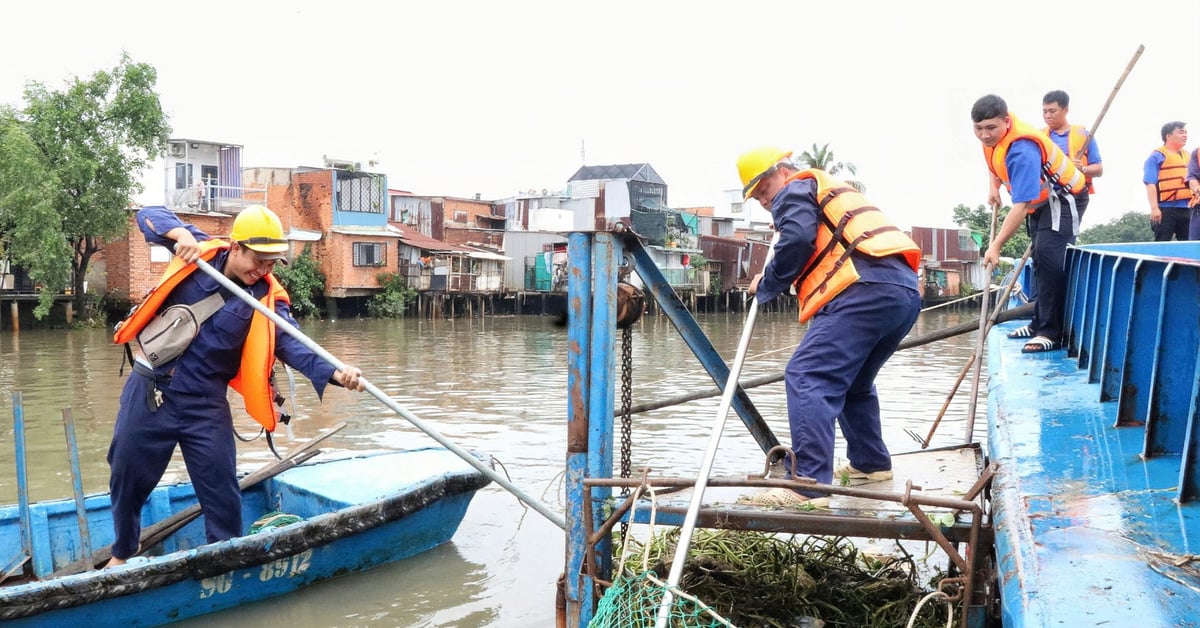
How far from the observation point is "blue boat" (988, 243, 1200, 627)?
2291 mm

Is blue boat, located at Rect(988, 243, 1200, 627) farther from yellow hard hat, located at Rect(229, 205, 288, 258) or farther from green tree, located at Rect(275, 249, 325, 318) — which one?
green tree, located at Rect(275, 249, 325, 318)

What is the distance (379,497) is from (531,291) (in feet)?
141

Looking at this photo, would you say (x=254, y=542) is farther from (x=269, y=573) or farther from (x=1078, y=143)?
(x=1078, y=143)

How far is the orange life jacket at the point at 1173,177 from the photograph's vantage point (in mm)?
9219

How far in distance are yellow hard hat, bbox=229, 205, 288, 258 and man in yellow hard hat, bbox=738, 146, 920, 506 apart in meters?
2.43

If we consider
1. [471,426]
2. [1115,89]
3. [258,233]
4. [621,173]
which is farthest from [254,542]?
[621,173]

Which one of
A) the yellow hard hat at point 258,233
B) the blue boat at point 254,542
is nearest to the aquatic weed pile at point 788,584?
the blue boat at point 254,542

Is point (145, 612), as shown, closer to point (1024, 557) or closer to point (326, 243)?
point (1024, 557)

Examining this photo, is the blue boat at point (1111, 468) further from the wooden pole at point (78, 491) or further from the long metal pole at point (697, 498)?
the wooden pole at point (78, 491)

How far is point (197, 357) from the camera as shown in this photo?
5.20 m

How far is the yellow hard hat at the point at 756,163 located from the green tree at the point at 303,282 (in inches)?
1467

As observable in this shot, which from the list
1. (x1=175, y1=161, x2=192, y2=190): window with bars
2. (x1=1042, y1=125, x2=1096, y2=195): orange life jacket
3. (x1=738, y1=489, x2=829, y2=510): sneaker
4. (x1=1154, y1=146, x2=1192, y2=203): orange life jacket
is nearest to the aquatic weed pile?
(x1=738, y1=489, x2=829, y2=510): sneaker

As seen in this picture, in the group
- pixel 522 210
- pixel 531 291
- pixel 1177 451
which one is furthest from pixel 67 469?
pixel 522 210

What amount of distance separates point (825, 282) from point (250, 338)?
2985 millimetres
